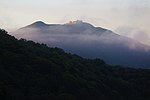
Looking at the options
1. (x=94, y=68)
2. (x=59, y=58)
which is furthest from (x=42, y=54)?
(x=94, y=68)

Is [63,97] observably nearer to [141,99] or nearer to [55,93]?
[55,93]

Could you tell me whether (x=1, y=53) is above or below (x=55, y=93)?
above

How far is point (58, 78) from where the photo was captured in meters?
82.2

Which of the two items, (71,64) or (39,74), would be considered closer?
(39,74)

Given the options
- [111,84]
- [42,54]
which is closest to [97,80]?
[111,84]

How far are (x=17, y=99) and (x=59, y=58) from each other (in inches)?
1441

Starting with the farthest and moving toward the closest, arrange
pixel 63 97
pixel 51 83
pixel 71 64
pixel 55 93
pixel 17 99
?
pixel 71 64, pixel 51 83, pixel 55 93, pixel 63 97, pixel 17 99

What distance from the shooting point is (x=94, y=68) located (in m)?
102

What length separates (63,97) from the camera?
69250 millimetres

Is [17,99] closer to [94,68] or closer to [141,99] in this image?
[141,99]

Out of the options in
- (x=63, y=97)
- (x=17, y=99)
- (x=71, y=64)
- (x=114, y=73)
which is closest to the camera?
(x=17, y=99)

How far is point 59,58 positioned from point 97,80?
13.5 metres

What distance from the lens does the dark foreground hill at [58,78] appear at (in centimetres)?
7350

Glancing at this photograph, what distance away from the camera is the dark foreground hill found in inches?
2894
